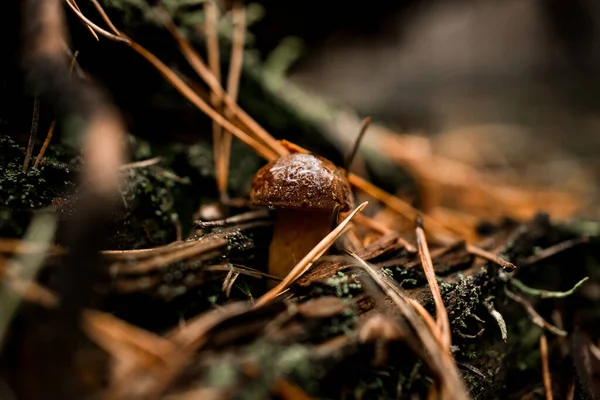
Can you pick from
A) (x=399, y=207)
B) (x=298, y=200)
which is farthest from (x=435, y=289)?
(x=399, y=207)

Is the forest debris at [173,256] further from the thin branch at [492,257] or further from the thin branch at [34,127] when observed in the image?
the thin branch at [492,257]

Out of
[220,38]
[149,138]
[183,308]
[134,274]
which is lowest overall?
[183,308]

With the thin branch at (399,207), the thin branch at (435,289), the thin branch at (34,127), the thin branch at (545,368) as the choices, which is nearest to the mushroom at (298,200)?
the thin branch at (435,289)

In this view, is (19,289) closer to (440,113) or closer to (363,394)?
(363,394)

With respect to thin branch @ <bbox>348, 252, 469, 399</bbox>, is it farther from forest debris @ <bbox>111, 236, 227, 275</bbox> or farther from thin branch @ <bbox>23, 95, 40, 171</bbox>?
thin branch @ <bbox>23, 95, 40, 171</bbox>

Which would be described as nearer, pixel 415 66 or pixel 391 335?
pixel 391 335

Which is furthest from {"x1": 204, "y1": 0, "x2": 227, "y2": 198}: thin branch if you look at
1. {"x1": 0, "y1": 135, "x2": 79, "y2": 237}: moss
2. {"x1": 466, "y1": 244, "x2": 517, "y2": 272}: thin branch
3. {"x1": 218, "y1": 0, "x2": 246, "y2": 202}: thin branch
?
{"x1": 466, "y1": 244, "x2": 517, "y2": 272}: thin branch

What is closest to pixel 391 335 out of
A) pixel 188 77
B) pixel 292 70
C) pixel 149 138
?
pixel 149 138
